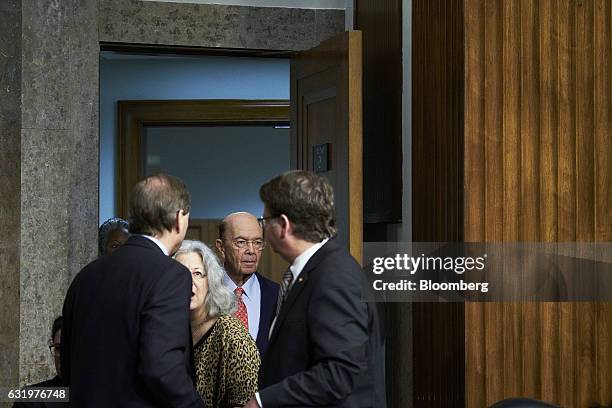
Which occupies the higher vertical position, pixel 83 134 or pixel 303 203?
pixel 83 134

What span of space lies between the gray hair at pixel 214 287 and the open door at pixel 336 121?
1473 millimetres

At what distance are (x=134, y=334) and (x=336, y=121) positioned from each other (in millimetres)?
2421

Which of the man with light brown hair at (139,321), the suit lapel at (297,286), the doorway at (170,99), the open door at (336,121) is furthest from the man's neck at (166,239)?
the doorway at (170,99)

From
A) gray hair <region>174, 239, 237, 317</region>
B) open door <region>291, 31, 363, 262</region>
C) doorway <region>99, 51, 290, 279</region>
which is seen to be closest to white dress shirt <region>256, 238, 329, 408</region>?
gray hair <region>174, 239, 237, 317</region>

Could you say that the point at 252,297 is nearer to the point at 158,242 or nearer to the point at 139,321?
the point at 158,242

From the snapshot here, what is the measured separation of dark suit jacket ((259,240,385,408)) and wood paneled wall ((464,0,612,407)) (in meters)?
1.13

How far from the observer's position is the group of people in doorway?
8.00 feet

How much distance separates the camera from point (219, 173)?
31.3 ft

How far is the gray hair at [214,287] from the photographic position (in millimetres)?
2992

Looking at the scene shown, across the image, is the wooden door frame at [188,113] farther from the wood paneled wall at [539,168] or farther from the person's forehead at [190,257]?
the person's forehead at [190,257]

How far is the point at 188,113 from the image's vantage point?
26.0ft

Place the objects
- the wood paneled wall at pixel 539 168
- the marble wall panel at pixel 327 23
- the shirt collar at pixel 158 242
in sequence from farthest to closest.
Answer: the marble wall panel at pixel 327 23 → the wood paneled wall at pixel 539 168 → the shirt collar at pixel 158 242

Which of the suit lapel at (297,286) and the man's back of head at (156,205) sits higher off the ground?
the man's back of head at (156,205)

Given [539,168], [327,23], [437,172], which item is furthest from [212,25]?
[539,168]
